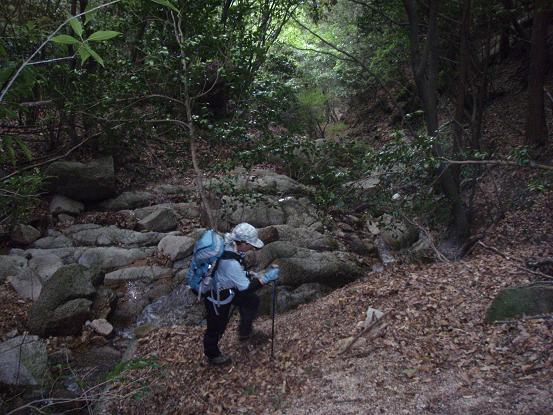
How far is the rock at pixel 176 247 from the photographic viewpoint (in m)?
10.4

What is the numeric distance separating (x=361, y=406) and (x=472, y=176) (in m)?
6.08

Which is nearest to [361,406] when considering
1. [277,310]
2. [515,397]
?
[515,397]

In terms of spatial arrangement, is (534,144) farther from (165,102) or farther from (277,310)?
(165,102)

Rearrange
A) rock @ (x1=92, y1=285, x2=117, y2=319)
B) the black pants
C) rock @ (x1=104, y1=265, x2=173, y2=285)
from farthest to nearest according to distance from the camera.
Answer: rock @ (x1=104, y1=265, x2=173, y2=285) → rock @ (x1=92, y1=285, x2=117, y2=319) → the black pants

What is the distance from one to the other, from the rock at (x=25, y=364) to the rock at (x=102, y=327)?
135 centimetres

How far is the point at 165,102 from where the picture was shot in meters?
7.84

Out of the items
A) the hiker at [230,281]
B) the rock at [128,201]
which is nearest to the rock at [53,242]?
the rock at [128,201]

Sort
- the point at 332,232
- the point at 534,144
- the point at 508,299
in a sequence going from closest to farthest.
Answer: the point at 508,299, the point at 534,144, the point at 332,232

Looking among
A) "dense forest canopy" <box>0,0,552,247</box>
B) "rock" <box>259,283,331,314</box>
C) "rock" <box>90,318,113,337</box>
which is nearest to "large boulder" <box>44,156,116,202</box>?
"dense forest canopy" <box>0,0,552,247</box>

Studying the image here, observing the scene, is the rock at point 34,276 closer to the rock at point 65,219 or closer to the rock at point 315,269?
the rock at point 65,219

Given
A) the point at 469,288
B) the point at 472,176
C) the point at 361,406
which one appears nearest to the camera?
the point at 361,406

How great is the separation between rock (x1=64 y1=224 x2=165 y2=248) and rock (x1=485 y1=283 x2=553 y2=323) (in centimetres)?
820

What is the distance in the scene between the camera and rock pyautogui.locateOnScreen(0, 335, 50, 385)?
6445 mm

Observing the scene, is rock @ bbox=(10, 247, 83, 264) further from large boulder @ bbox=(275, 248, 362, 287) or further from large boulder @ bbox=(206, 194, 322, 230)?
large boulder @ bbox=(275, 248, 362, 287)
